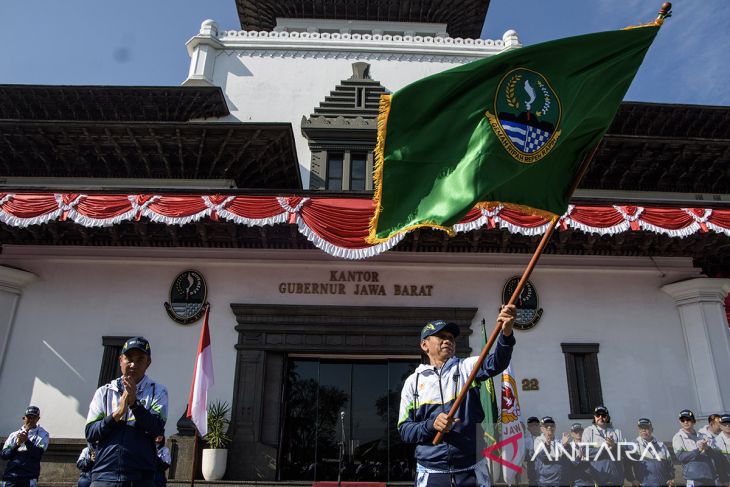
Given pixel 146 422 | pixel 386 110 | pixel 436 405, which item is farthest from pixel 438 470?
pixel 386 110

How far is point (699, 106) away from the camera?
1611 centimetres

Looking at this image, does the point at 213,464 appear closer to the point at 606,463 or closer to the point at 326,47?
the point at 606,463

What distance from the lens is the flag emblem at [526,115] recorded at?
182 inches

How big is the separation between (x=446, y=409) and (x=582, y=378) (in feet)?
30.8

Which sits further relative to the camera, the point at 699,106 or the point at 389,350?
the point at 699,106

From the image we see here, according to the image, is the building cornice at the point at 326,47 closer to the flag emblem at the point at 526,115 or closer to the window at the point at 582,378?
the window at the point at 582,378

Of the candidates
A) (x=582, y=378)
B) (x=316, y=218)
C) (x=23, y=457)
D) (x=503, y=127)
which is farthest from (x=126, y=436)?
(x=582, y=378)

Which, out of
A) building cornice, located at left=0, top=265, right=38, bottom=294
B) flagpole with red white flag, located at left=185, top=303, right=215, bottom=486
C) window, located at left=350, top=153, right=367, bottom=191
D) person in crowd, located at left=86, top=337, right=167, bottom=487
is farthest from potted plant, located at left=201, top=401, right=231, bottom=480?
window, located at left=350, top=153, right=367, bottom=191

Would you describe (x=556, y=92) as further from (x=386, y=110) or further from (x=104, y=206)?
(x=104, y=206)

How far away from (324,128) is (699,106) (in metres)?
11.4

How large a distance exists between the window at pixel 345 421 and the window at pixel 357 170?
5.53 metres

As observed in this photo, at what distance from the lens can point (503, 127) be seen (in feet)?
15.2

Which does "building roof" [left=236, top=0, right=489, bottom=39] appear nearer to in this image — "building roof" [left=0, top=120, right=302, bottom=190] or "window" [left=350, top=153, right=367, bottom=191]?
"window" [left=350, top=153, right=367, bottom=191]

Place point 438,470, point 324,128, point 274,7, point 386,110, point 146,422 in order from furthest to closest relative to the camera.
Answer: point 274,7 < point 324,128 < point 386,110 < point 146,422 < point 438,470
